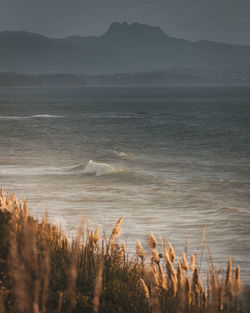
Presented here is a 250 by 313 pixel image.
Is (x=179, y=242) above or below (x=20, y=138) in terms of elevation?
below

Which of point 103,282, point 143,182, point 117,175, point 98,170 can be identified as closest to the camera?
point 103,282

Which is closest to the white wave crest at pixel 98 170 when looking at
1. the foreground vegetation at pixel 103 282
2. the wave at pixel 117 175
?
the wave at pixel 117 175

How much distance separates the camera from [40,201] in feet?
59.7

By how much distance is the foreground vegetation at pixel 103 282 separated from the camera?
139 inches

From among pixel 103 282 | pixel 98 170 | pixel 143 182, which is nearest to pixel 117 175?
pixel 98 170

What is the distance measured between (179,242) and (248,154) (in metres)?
27.6

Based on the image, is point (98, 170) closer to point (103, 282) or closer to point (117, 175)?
point (117, 175)

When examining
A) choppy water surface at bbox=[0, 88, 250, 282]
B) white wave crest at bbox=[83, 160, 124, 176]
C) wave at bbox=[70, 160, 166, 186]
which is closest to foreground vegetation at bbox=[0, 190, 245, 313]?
choppy water surface at bbox=[0, 88, 250, 282]

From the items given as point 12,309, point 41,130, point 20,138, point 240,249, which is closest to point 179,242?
point 240,249

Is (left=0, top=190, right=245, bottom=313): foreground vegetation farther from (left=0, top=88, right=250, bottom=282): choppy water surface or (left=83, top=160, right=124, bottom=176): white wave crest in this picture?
(left=83, top=160, right=124, bottom=176): white wave crest

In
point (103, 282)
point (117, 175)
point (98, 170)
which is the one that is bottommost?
point (103, 282)

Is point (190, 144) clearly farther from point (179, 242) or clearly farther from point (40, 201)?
A: point (179, 242)

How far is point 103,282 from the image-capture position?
5.34 meters

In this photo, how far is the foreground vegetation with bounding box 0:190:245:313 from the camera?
354 centimetres
